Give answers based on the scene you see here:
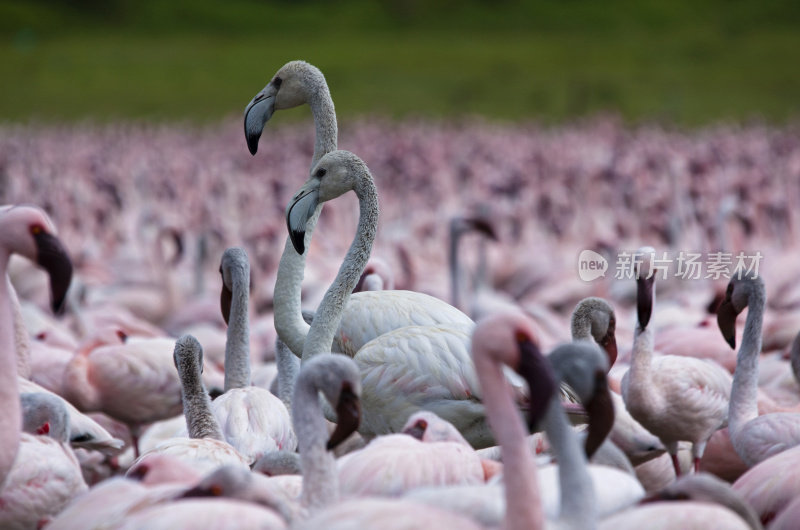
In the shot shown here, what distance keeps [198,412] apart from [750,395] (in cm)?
256

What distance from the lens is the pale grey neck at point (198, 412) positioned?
4680 millimetres

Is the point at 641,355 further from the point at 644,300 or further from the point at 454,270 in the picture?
the point at 454,270

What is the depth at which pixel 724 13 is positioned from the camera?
154 ft

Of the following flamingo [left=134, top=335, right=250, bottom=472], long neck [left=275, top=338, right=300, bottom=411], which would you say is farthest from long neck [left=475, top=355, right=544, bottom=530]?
long neck [left=275, top=338, right=300, bottom=411]

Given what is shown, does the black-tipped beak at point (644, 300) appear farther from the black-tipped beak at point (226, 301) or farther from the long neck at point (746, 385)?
the black-tipped beak at point (226, 301)

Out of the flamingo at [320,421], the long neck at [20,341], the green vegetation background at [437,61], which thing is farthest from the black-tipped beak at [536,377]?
the green vegetation background at [437,61]

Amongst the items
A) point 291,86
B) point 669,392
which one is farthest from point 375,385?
point 669,392

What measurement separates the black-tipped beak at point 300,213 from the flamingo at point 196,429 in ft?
2.21

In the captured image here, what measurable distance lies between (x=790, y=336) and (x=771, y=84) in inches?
1192

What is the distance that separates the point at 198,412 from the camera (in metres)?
4.72

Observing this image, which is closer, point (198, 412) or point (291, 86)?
point (198, 412)

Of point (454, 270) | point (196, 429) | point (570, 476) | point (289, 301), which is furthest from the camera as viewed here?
point (454, 270)

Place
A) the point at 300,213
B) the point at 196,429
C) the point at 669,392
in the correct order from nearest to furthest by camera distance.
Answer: the point at 196,429 → the point at 300,213 → the point at 669,392

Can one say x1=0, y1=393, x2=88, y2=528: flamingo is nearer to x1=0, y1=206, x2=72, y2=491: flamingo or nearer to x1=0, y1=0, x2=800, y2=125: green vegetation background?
x1=0, y1=206, x2=72, y2=491: flamingo
